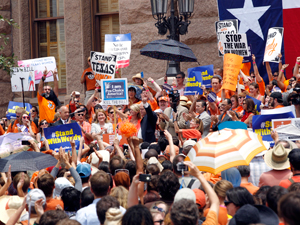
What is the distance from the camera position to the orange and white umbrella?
196 inches

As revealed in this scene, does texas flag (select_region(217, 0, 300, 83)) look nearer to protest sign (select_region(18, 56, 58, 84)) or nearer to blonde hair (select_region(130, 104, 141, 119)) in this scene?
blonde hair (select_region(130, 104, 141, 119))

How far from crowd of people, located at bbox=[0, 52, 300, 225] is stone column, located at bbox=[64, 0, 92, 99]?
3.65 m

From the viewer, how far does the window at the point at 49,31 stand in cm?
1470

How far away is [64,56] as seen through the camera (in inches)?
578

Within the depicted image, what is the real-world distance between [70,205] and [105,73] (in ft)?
17.3

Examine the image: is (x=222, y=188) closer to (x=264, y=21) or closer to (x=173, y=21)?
(x=173, y=21)

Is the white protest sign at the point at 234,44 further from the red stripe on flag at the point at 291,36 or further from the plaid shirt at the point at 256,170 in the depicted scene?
the plaid shirt at the point at 256,170

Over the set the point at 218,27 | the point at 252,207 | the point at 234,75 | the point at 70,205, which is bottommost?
the point at 70,205

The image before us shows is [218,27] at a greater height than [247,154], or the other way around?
[218,27]

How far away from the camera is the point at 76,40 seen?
13.8 m

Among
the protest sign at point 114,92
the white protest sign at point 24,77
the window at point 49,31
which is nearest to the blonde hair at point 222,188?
the protest sign at point 114,92

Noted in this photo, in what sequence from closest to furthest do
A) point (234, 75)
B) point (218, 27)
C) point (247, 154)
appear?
point (247, 154) < point (234, 75) < point (218, 27)

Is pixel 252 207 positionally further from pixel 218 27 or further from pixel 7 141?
pixel 218 27

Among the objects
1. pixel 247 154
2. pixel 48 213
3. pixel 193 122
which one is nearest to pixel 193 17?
pixel 193 122
